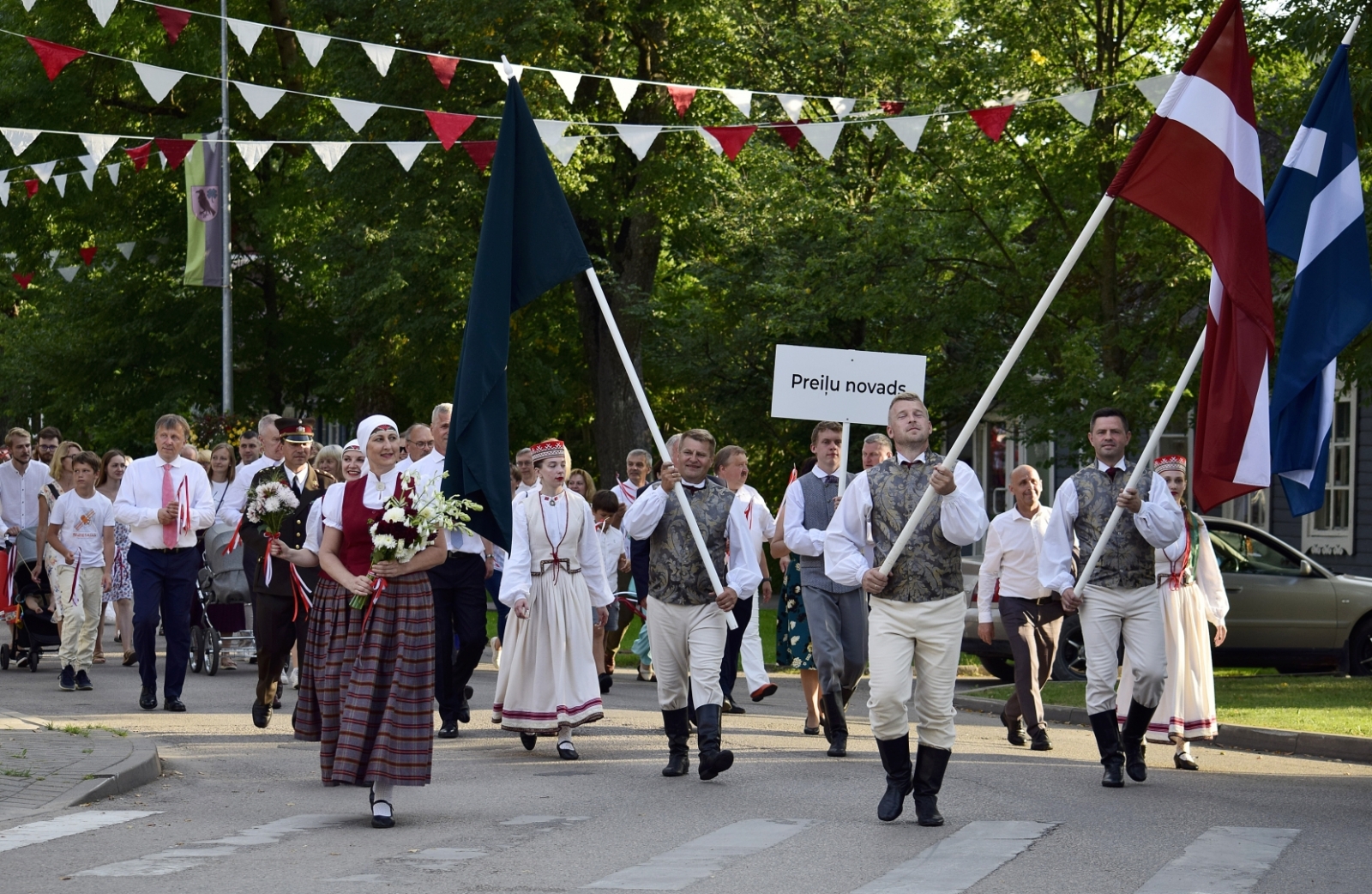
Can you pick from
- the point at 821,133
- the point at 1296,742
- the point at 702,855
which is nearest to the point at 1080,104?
the point at 821,133

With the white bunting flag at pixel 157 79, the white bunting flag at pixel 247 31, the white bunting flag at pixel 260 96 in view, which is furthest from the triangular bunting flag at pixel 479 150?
the white bunting flag at pixel 157 79

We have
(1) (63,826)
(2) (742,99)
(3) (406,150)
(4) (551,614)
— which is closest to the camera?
(1) (63,826)

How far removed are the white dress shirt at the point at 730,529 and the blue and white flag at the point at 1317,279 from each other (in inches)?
116

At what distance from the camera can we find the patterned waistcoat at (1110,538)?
1016cm

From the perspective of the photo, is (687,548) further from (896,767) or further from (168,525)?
(168,525)

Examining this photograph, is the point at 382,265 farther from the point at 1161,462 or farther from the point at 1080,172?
the point at 1161,462

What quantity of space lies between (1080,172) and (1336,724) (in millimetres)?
10373

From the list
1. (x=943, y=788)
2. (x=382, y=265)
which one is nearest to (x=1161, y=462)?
(x=943, y=788)

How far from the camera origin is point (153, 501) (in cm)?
1348

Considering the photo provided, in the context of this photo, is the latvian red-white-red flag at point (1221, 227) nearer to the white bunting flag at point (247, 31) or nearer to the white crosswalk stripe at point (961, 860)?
the white crosswalk stripe at point (961, 860)

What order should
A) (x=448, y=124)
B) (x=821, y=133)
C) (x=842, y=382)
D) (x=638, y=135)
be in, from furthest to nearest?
(x=448, y=124) → (x=638, y=135) → (x=821, y=133) → (x=842, y=382)

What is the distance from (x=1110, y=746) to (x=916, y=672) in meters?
2.00

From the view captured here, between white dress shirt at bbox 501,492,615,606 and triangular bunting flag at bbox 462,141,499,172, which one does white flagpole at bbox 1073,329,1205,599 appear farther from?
triangular bunting flag at bbox 462,141,499,172

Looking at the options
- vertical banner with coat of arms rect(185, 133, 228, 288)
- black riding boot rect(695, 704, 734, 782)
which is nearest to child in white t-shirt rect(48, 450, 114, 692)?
black riding boot rect(695, 704, 734, 782)
